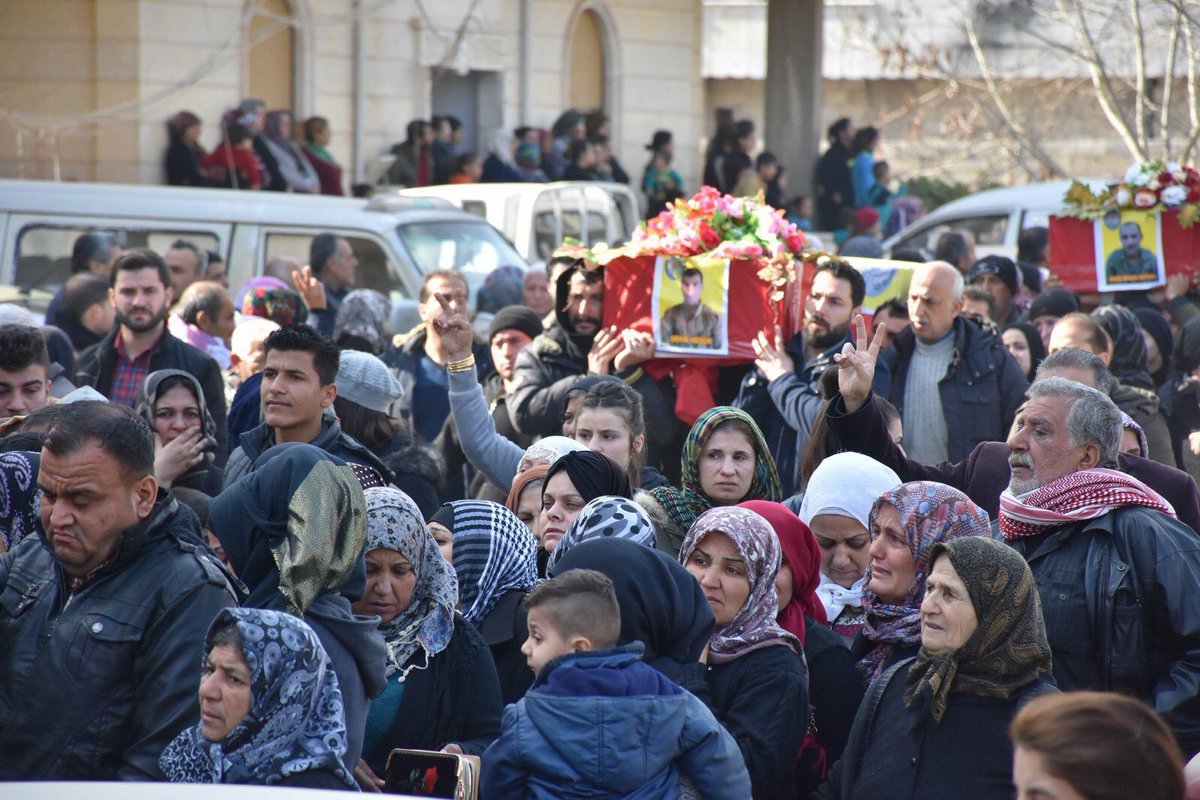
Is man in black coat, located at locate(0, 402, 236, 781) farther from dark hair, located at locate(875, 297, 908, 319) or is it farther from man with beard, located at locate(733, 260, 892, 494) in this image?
dark hair, located at locate(875, 297, 908, 319)

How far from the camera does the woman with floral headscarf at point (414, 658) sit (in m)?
4.38

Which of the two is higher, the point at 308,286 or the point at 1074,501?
the point at 308,286

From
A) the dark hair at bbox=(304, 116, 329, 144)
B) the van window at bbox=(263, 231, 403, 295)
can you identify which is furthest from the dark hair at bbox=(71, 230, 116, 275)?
the dark hair at bbox=(304, 116, 329, 144)

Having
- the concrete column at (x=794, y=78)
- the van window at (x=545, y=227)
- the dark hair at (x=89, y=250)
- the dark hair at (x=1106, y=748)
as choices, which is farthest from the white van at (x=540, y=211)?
the dark hair at (x=1106, y=748)

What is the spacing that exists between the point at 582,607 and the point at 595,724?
0.29 meters

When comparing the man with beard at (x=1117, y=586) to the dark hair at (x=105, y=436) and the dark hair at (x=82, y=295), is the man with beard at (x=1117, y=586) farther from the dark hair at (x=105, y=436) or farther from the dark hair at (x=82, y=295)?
the dark hair at (x=82, y=295)

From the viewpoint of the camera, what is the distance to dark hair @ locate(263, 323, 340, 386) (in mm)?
5660

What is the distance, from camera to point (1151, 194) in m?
9.26

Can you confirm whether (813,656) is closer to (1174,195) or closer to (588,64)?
(1174,195)

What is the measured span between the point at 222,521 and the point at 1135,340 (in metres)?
5.46

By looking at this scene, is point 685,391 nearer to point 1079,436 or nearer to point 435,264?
point 1079,436

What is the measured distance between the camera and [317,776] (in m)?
3.59

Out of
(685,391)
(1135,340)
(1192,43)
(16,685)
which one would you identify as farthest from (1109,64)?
(16,685)

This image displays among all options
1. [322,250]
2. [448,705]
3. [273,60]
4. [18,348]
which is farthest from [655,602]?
[273,60]
